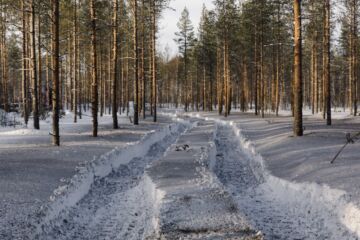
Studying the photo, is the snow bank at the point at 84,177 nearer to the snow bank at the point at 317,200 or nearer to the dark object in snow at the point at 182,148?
the dark object in snow at the point at 182,148

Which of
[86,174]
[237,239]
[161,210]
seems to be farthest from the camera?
[86,174]

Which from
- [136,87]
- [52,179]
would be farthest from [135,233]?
→ [136,87]

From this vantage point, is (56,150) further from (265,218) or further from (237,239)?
(237,239)

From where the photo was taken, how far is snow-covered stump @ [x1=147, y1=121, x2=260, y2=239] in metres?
7.77

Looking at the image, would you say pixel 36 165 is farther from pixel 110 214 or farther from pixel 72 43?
pixel 72 43

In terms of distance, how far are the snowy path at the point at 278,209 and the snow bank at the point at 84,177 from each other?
168 inches

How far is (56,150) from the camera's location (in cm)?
1634

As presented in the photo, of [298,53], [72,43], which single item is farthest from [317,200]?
[72,43]

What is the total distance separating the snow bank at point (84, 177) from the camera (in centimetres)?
873

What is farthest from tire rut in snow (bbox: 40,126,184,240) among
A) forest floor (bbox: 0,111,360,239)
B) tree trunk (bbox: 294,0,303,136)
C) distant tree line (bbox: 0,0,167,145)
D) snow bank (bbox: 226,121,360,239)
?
tree trunk (bbox: 294,0,303,136)

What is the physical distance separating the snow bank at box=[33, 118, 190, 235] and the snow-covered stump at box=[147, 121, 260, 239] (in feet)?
6.39

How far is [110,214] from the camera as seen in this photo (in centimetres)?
1000

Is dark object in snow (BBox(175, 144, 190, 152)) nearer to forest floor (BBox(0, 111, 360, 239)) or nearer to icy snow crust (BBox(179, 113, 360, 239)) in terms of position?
forest floor (BBox(0, 111, 360, 239))

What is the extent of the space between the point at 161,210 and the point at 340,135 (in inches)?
548
